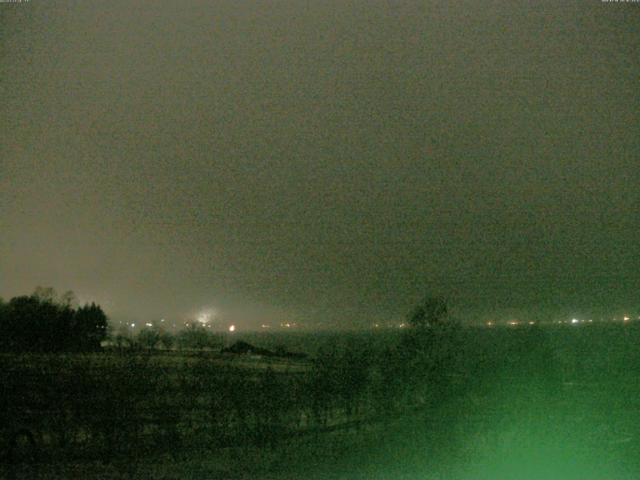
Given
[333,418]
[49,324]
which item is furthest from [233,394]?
[49,324]

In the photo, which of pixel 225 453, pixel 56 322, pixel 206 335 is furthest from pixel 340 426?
pixel 206 335

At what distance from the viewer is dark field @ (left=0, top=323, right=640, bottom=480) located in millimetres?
12484

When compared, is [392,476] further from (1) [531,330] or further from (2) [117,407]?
(1) [531,330]

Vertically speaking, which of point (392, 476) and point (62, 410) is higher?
point (62, 410)

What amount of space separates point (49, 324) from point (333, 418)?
2830 centimetres

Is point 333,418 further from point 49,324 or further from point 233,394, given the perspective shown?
point 49,324

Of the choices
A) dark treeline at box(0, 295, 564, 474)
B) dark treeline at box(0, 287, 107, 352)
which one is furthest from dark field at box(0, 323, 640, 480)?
dark treeline at box(0, 287, 107, 352)

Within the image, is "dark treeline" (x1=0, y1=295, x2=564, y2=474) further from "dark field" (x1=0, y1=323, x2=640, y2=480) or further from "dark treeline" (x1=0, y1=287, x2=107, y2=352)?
"dark treeline" (x1=0, y1=287, x2=107, y2=352)

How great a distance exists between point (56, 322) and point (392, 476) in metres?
34.9

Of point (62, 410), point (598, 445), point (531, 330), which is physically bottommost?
point (598, 445)

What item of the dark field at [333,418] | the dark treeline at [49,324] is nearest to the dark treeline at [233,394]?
the dark field at [333,418]

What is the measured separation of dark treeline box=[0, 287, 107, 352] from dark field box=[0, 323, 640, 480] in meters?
18.2

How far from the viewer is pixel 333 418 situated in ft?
59.0

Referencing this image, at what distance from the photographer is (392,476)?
11.6 m
